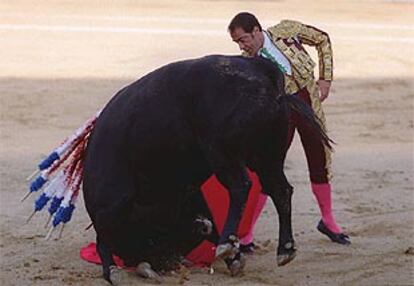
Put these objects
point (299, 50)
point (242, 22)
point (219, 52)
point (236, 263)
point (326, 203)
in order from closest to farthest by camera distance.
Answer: point (236, 263), point (242, 22), point (299, 50), point (326, 203), point (219, 52)

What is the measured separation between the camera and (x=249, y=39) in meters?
5.12

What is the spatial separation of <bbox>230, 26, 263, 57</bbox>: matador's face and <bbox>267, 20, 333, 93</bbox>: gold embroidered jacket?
0.60ft

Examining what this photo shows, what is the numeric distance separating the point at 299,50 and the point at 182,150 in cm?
114

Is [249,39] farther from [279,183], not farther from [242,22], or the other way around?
[279,183]

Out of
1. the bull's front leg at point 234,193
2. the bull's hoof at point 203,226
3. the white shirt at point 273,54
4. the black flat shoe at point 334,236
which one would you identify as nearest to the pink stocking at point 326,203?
the black flat shoe at point 334,236

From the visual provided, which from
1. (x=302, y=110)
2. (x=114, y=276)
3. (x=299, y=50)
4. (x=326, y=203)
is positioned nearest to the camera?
(x=302, y=110)

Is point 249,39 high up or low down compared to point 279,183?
up

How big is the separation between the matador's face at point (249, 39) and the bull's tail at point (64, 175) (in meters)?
0.70

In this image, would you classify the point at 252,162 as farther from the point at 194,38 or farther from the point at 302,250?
the point at 194,38

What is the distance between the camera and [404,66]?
11.8 meters

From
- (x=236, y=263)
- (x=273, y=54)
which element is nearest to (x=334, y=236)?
(x=273, y=54)

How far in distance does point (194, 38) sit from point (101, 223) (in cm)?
816

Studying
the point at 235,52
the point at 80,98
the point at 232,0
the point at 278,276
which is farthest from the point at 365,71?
the point at 278,276

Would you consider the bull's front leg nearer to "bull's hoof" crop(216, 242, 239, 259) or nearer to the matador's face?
"bull's hoof" crop(216, 242, 239, 259)
